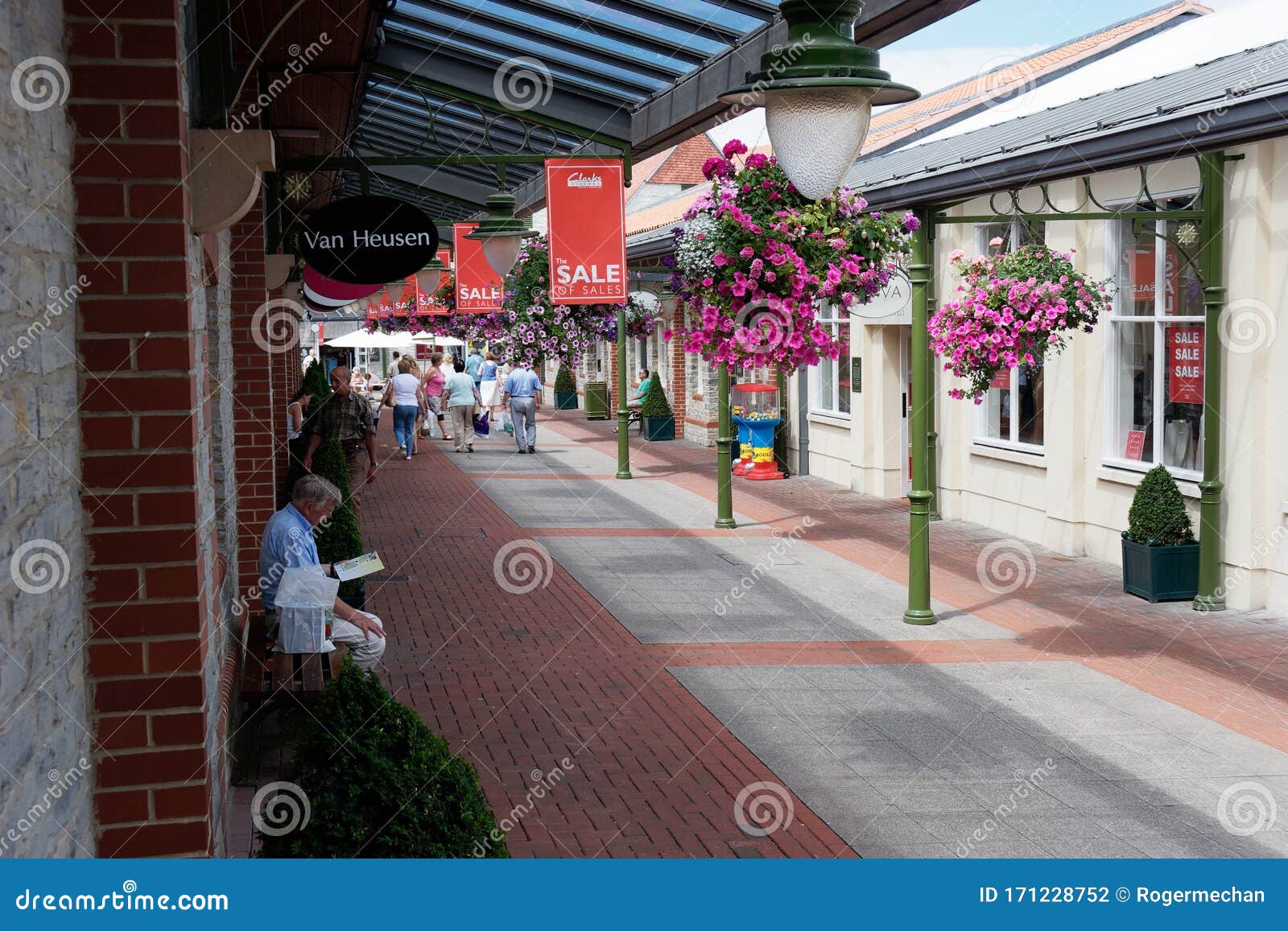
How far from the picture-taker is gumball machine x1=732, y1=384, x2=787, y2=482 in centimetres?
2155

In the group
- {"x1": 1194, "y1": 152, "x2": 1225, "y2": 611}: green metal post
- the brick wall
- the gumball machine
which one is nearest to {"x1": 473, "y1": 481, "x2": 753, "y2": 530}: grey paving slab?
the gumball machine

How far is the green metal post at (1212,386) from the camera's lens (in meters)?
11.1

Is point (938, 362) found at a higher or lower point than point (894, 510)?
higher

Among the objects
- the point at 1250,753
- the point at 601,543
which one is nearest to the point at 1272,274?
the point at 1250,753

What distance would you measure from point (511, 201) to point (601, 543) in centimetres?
387

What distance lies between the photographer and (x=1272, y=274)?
10656 mm

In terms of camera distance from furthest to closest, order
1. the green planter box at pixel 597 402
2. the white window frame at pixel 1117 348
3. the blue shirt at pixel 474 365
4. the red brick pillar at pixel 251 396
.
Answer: the green planter box at pixel 597 402 < the blue shirt at pixel 474 365 < the white window frame at pixel 1117 348 < the red brick pillar at pixel 251 396

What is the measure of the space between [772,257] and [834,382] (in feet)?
36.4

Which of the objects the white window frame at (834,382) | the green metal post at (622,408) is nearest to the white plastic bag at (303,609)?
the white window frame at (834,382)

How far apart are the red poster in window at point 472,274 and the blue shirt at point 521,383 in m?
7.86

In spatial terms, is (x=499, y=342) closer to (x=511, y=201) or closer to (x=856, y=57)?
(x=511, y=201)

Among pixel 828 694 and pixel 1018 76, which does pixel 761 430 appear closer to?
pixel 1018 76

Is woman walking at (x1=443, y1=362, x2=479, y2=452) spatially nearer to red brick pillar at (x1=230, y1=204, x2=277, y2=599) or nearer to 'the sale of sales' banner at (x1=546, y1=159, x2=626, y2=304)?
'the sale of sales' banner at (x1=546, y1=159, x2=626, y2=304)

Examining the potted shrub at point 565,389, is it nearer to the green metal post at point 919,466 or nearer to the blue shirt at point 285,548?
the green metal post at point 919,466
